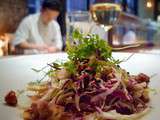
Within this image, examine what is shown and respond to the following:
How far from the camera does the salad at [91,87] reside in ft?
1.96

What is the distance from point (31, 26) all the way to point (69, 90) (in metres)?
2.25

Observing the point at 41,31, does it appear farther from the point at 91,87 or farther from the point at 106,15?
the point at 91,87

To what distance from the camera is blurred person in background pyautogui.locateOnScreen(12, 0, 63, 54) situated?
2777mm

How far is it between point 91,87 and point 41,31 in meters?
2.31

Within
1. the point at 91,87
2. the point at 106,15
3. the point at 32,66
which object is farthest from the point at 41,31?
the point at 91,87

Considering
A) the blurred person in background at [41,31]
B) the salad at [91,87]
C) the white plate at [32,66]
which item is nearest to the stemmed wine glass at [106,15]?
the white plate at [32,66]

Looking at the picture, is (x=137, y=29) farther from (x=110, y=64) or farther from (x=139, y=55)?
(x=110, y=64)

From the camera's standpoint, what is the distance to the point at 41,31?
2.93 metres

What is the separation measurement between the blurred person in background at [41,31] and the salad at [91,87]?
78.4 inches

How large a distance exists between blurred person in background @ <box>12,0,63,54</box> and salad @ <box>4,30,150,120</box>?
1990 mm

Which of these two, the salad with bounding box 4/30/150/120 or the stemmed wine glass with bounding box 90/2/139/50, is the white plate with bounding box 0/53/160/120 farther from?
Result: the stemmed wine glass with bounding box 90/2/139/50

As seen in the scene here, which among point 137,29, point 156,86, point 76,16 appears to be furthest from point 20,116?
point 137,29

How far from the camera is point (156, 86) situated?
0.73m

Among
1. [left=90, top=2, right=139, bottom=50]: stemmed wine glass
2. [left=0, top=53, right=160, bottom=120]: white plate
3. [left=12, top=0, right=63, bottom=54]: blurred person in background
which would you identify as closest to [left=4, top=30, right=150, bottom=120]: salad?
[left=0, top=53, right=160, bottom=120]: white plate
